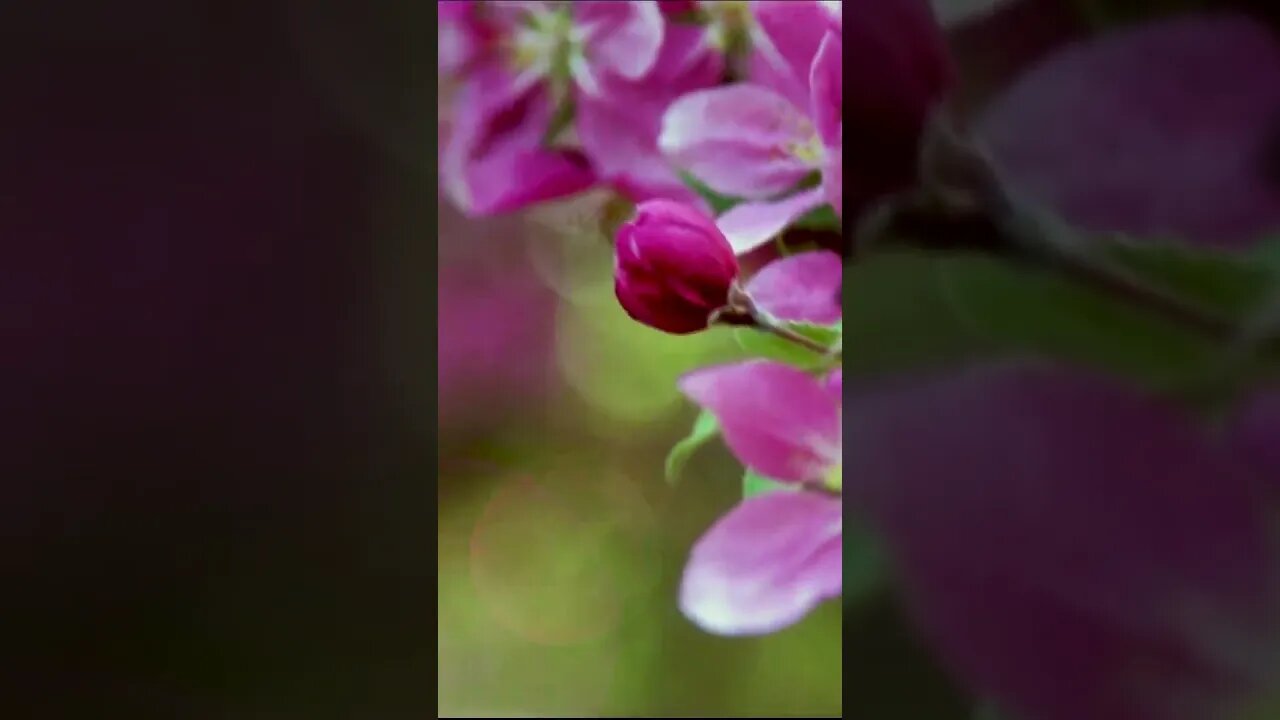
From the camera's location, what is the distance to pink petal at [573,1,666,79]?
709 mm

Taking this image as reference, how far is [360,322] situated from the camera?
52 centimetres

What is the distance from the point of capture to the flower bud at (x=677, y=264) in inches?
25.0

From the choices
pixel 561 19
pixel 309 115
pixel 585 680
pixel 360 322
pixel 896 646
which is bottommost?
pixel 585 680

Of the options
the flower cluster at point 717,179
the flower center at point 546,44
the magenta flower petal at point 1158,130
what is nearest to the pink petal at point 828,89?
the flower cluster at point 717,179

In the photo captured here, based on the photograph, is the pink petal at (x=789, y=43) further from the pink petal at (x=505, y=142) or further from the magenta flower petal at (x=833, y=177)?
the pink petal at (x=505, y=142)

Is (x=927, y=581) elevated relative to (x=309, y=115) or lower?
lower

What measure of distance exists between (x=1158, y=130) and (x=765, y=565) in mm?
366

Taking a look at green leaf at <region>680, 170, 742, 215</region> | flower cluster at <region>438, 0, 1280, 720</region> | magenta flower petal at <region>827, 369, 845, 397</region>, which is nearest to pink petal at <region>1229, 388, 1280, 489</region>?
flower cluster at <region>438, 0, 1280, 720</region>

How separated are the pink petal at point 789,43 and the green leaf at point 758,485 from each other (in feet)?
0.82

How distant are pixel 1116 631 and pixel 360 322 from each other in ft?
1.31

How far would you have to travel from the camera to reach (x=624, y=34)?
0.72 metres

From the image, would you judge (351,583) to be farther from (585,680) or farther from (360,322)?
(585,680)

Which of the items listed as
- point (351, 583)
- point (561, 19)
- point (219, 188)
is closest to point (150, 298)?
point (219, 188)

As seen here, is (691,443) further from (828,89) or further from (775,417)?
(828,89)
